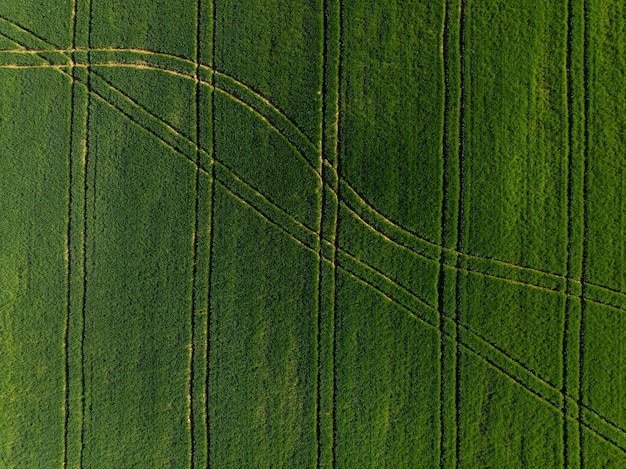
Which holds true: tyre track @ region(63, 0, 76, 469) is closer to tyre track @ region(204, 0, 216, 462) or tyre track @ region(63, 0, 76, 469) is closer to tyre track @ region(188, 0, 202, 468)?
tyre track @ region(188, 0, 202, 468)

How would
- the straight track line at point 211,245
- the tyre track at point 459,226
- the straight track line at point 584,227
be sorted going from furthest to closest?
the straight track line at point 211,245 < the tyre track at point 459,226 < the straight track line at point 584,227


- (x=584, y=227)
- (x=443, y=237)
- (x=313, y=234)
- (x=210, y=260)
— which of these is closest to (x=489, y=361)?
(x=443, y=237)

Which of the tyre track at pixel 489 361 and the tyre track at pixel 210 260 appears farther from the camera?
the tyre track at pixel 210 260

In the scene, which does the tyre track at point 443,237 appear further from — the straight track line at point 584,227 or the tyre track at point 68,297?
the tyre track at point 68,297

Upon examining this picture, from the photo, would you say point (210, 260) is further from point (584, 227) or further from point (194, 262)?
point (584, 227)

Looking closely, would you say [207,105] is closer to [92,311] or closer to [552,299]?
[92,311]

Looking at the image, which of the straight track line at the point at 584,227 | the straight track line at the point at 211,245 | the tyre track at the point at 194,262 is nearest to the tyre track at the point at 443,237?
the straight track line at the point at 584,227

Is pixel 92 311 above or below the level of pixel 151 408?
above

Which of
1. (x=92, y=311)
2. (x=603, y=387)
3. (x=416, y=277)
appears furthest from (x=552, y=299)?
(x=92, y=311)
